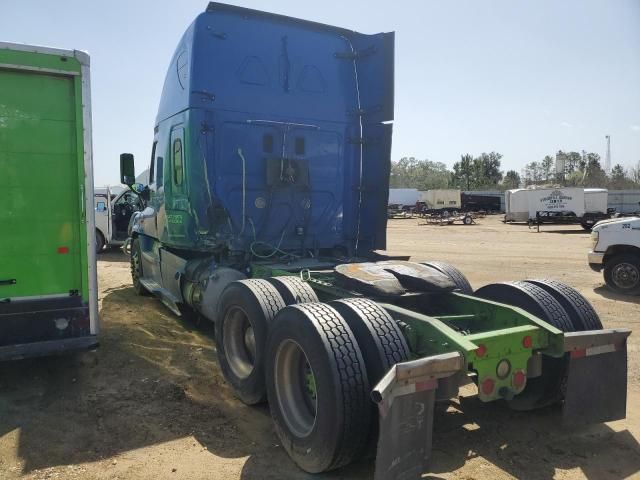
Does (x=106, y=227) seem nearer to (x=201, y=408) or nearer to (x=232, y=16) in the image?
(x=232, y=16)

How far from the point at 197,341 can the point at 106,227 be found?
11.1m

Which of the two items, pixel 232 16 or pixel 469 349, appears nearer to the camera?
pixel 469 349

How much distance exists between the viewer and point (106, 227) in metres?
16.3

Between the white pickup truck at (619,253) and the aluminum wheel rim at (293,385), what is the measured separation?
8187 mm

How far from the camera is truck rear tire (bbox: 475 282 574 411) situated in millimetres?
3982

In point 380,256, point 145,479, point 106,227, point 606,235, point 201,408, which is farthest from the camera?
point 106,227

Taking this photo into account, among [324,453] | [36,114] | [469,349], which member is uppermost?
[36,114]

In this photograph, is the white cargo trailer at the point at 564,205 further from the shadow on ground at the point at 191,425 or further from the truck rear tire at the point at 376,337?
the truck rear tire at the point at 376,337

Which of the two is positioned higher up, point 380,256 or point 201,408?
point 380,256

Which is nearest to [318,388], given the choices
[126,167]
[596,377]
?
[596,377]

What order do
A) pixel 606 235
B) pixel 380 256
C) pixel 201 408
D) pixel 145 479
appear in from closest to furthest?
pixel 145 479, pixel 201 408, pixel 380 256, pixel 606 235

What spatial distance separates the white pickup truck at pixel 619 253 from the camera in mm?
9602

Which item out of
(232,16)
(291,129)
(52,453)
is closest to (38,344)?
(52,453)

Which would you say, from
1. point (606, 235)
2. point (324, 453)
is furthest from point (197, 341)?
point (606, 235)
